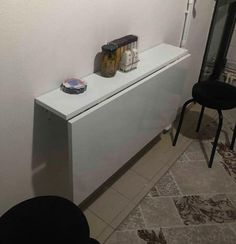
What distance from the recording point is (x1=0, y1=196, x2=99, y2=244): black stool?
1004 millimetres

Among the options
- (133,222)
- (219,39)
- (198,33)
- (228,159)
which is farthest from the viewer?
(219,39)

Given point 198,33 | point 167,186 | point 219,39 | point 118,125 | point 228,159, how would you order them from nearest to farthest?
point 118,125 → point 167,186 → point 228,159 → point 198,33 → point 219,39

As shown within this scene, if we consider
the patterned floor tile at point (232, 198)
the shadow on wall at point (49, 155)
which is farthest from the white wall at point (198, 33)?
the shadow on wall at point (49, 155)

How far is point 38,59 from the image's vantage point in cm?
112

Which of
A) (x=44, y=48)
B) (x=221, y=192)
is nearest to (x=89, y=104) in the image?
(x=44, y=48)

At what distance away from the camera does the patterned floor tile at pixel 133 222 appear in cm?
159

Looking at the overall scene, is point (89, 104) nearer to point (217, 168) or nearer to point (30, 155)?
point (30, 155)

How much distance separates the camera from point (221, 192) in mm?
1863

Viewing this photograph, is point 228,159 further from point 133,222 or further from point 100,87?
point 100,87

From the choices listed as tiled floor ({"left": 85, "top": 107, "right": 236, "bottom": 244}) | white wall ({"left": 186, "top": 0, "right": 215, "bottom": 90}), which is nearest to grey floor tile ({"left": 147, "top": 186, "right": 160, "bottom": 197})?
tiled floor ({"left": 85, "top": 107, "right": 236, "bottom": 244})

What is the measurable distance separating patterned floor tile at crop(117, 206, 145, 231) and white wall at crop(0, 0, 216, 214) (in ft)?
1.35

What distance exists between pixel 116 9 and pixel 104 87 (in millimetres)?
389

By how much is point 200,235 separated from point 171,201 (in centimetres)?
27

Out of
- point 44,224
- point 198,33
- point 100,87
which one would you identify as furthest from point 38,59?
point 198,33
